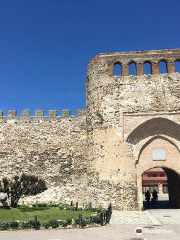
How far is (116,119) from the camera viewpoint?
16.9 meters

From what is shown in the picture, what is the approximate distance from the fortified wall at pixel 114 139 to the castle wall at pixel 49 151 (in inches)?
2.7

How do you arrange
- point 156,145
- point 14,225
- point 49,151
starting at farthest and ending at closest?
point 49,151
point 156,145
point 14,225

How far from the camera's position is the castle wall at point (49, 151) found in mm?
18781

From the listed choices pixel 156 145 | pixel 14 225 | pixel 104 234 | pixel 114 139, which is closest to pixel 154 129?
pixel 156 145

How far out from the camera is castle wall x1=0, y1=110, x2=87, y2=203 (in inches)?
739

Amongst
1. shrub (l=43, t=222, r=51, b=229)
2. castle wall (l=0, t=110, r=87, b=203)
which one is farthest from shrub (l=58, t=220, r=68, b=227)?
castle wall (l=0, t=110, r=87, b=203)

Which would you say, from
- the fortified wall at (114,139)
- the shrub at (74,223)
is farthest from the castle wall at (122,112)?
the shrub at (74,223)

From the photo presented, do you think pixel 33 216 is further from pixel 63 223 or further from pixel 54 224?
pixel 63 223

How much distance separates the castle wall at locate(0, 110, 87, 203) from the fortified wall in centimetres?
7

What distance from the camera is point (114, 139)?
16.6 metres

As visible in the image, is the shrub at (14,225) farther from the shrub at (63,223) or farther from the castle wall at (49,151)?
the castle wall at (49,151)

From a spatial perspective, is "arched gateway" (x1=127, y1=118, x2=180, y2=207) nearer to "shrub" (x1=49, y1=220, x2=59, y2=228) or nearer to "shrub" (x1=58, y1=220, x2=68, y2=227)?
"shrub" (x1=58, y1=220, x2=68, y2=227)

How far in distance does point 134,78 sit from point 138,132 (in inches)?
136

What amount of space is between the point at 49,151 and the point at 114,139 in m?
5.43
